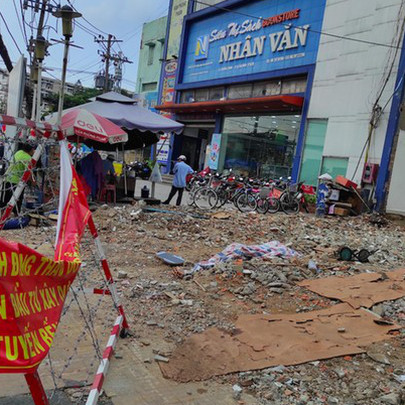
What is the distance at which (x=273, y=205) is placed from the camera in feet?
42.8

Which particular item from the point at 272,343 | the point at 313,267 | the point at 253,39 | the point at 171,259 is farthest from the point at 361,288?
the point at 253,39

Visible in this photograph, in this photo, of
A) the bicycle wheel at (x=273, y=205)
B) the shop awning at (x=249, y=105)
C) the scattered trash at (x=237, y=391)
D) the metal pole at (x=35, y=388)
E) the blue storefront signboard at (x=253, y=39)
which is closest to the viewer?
the metal pole at (x=35, y=388)

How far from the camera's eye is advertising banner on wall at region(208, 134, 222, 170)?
67.2 ft

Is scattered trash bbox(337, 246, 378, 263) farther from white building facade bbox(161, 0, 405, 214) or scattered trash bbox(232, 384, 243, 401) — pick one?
white building facade bbox(161, 0, 405, 214)

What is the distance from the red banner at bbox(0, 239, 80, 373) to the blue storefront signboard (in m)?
16.0

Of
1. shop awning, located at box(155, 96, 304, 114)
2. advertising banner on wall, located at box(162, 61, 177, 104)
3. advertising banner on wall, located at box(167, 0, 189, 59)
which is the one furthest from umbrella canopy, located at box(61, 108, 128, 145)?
advertising banner on wall, located at box(167, 0, 189, 59)

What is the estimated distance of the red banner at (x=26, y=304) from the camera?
1.48 metres

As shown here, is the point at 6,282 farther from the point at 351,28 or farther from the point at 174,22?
the point at 174,22

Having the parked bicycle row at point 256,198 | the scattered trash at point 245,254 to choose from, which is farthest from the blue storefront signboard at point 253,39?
the scattered trash at point 245,254

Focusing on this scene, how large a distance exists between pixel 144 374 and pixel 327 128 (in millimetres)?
13158

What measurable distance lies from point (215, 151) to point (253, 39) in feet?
19.0

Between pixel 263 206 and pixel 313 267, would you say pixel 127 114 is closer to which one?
pixel 263 206

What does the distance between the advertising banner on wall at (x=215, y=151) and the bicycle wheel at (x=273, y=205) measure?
778 cm

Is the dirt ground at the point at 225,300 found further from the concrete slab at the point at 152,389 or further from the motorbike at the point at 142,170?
the motorbike at the point at 142,170
